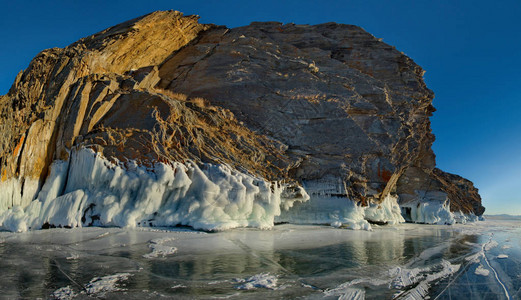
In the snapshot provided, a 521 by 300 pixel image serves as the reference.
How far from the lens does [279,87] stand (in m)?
20.4

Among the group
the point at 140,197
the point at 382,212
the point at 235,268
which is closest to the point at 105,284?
the point at 235,268

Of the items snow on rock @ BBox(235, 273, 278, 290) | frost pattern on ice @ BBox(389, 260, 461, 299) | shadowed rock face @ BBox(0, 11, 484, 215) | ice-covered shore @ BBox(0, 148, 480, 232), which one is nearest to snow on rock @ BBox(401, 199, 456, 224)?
shadowed rock face @ BBox(0, 11, 484, 215)

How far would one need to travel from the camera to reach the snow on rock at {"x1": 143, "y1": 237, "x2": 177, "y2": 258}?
7548 millimetres

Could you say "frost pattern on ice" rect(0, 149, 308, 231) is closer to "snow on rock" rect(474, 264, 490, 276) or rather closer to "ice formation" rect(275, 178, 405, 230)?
"ice formation" rect(275, 178, 405, 230)

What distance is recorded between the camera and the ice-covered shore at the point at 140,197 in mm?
11727

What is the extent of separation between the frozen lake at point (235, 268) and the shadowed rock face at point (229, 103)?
4714 mm

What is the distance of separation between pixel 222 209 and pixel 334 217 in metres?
6.50

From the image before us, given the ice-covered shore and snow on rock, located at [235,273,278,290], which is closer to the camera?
snow on rock, located at [235,273,278,290]

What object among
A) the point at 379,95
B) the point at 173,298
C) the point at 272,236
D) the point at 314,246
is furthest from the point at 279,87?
the point at 173,298

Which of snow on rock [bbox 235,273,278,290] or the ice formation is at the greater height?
the ice formation

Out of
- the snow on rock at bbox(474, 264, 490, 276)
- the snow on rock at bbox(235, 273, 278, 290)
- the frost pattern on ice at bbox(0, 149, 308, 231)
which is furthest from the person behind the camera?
the frost pattern on ice at bbox(0, 149, 308, 231)

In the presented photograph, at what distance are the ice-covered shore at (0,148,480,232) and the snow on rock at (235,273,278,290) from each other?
631 centimetres

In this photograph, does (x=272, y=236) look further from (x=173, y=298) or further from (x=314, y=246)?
(x=173, y=298)

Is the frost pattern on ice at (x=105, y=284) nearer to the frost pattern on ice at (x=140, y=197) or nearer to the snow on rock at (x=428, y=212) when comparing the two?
the frost pattern on ice at (x=140, y=197)
